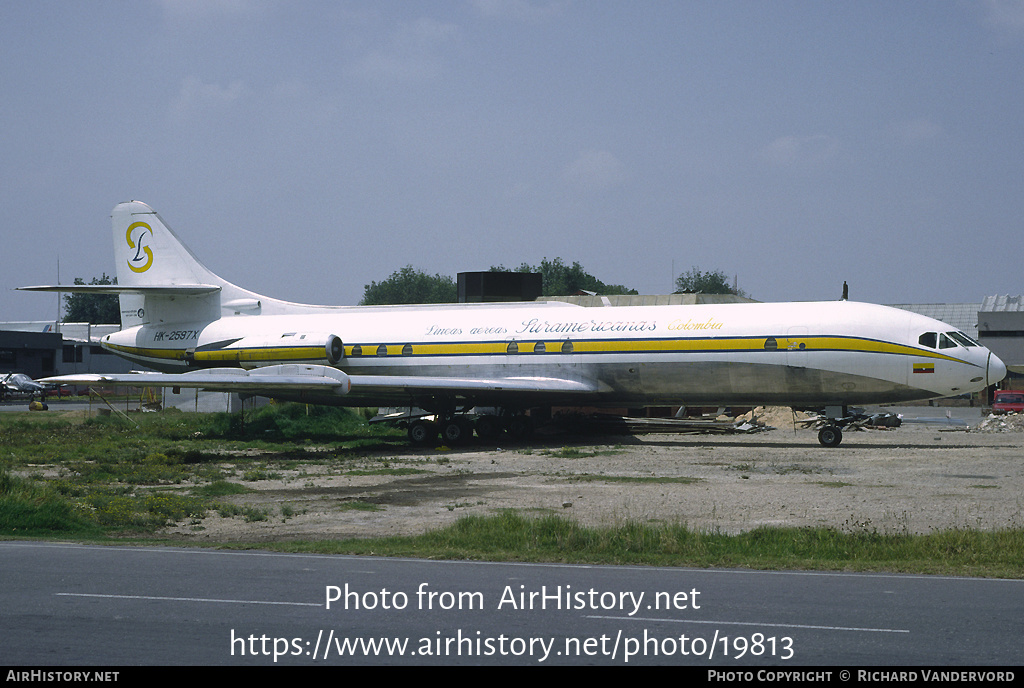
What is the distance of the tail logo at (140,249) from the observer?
36.9 meters

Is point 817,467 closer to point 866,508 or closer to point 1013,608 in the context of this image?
point 866,508

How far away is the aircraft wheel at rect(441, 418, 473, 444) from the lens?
31125 mm

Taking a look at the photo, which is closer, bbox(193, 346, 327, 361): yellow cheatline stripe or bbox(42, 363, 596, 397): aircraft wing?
bbox(42, 363, 596, 397): aircraft wing

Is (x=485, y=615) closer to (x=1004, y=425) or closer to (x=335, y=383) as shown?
(x=335, y=383)

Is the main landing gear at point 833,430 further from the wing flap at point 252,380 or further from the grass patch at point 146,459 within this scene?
the wing flap at point 252,380

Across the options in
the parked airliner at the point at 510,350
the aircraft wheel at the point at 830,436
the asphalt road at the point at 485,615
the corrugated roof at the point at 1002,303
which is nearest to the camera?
the asphalt road at the point at 485,615

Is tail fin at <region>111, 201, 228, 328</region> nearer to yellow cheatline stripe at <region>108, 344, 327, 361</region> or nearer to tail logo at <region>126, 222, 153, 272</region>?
tail logo at <region>126, 222, 153, 272</region>

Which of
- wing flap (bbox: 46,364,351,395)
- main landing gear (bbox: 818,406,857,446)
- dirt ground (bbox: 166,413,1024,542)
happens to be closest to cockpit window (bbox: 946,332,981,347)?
dirt ground (bbox: 166,413,1024,542)

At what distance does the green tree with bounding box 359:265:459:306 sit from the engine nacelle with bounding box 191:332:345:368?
118912 mm

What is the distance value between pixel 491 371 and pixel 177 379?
31.3 feet

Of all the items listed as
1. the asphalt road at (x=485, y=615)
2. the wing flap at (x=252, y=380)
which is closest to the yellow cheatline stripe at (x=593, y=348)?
the wing flap at (x=252, y=380)

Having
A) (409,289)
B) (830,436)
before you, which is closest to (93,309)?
(409,289)

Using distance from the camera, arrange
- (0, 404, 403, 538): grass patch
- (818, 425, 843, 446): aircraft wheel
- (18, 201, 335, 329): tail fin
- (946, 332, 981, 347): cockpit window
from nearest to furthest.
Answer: (0, 404, 403, 538): grass patch → (946, 332, 981, 347): cockpit window → (818, 425, 843, 446): aircraft wheel → (18, 201, 335, 329): tail fin

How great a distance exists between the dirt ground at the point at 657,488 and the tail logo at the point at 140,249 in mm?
14334
